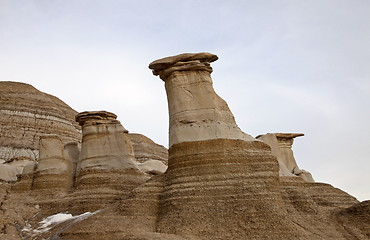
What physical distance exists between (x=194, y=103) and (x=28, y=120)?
38942 millimetres

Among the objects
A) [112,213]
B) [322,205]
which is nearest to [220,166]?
[112,213]

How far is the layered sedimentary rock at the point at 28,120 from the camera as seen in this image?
47125 millimetres

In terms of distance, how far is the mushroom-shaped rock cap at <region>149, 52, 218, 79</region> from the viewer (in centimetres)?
1762

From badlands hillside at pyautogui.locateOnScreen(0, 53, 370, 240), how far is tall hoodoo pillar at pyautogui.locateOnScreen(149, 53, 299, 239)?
0.04m

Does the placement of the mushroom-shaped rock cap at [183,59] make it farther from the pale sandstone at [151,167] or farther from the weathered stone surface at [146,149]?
the weathered stone surface at [146,149]

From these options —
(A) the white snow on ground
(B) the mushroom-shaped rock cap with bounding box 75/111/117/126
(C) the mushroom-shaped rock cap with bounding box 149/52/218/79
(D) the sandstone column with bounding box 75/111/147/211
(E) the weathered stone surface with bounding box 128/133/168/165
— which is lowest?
(A) the white snow on ground

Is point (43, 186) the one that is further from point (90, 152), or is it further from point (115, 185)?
point (115, 185)

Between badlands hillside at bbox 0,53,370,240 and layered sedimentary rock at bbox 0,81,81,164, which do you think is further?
layered sedimentary rock at bbox 0,81,81,164

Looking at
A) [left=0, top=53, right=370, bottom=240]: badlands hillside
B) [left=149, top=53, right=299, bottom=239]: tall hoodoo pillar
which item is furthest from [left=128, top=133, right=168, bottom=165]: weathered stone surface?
[left=149, top=53, right=299, bottom=239]: tall hoodoo pillar

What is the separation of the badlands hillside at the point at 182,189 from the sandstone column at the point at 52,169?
0.21ft

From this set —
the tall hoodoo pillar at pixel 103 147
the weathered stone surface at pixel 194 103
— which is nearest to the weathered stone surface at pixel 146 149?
the tall hoodoo pillar at pixel 103 147

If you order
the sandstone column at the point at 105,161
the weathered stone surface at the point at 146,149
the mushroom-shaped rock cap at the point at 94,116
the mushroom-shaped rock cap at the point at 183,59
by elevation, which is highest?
the weathered stone surface at the point at 146,149

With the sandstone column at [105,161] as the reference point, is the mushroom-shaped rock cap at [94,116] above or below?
above

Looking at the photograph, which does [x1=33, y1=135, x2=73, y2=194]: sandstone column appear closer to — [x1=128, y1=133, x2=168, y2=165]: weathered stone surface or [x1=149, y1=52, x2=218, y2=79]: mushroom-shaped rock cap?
[x1=149, y1=52, x2=218, y2=79]: mushroom-shaped rock cap
